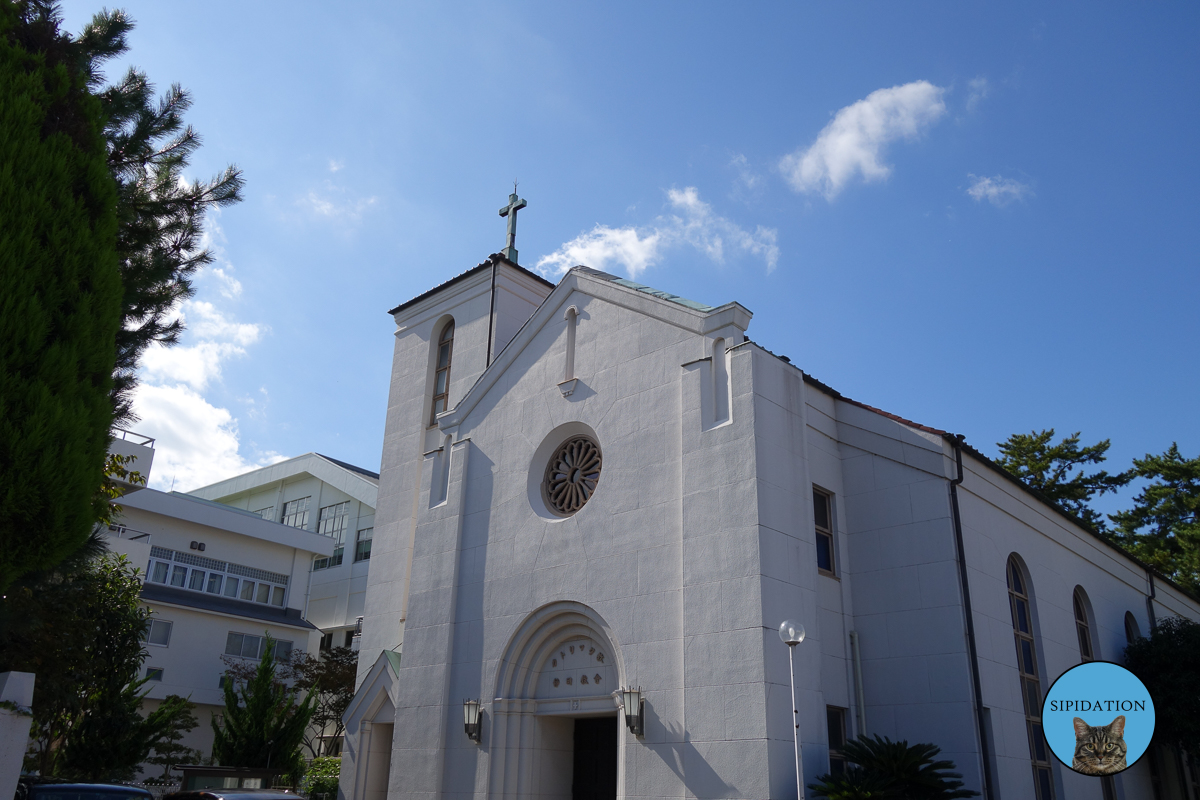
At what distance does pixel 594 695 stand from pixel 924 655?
515 cm

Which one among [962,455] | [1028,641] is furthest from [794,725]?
[1028,641]

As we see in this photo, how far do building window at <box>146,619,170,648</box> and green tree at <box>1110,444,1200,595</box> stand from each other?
122ft

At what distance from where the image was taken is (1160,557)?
34.9 m

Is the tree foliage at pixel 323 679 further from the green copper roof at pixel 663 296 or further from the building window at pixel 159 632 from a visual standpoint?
the green copper roof at pixel 663 296

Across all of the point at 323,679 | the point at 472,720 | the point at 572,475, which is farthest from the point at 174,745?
the point at 572,475

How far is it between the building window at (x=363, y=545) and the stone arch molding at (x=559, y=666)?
2300 cm

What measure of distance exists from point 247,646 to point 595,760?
20495 mm

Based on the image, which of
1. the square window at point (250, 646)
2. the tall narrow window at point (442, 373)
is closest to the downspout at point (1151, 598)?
the tall narrow window at point (442, 373)

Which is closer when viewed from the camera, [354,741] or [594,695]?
[594,695]

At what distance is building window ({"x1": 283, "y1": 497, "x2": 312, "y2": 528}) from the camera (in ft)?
134

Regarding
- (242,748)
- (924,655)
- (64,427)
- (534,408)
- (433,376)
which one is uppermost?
(433,376)

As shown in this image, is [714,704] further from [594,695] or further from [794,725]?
[594,695]

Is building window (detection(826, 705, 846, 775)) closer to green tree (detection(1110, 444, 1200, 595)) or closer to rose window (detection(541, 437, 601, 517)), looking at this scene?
rose window (detection(541, 437, 601, 517))

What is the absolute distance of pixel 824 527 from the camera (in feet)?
47.5
